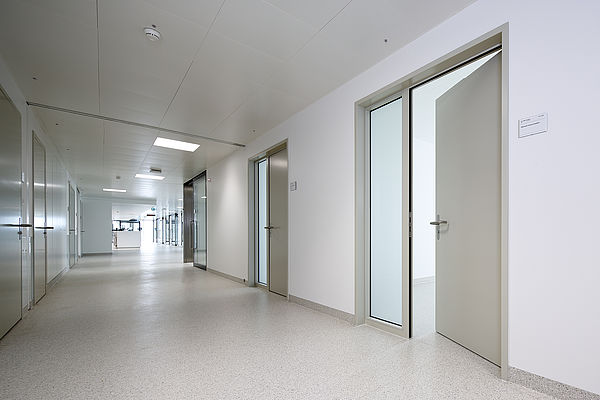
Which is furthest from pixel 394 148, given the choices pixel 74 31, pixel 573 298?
pixel 74 31

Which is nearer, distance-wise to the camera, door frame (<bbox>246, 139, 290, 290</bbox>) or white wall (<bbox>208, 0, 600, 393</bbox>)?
white wall (<bbox>208, 0, 600, 393</bbox>)

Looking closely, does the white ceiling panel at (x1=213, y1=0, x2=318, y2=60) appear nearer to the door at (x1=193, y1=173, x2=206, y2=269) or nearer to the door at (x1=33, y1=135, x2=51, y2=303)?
the door at (x1=33, y1=135, x2=51, y2=303)

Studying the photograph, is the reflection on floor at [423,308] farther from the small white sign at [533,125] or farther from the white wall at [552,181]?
the small white sign at [533,125]

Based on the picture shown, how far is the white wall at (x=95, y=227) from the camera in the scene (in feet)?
47.7

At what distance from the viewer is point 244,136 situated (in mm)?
6098

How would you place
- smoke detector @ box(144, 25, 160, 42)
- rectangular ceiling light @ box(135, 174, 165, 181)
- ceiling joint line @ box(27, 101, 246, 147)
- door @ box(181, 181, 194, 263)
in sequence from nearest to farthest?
1. smoke detector @ box(144, 25, 160, 42)
2. ceiling joint line @ box(27, 101, 246, 147)
3. rectangular ceiling light @ box(135, 174, 165, 181)
4. door @ box(181, 181, 194, 263)

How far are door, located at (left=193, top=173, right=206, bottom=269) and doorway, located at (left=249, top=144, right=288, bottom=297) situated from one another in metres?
3.56

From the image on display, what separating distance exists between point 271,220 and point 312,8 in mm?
3816

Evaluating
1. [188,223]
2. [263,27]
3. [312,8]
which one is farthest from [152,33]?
[188,223]

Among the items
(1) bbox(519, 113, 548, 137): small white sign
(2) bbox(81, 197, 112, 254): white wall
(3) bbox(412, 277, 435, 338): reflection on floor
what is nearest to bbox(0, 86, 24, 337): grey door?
(3) bbox(412, 277, 435, 338): reflection on floor

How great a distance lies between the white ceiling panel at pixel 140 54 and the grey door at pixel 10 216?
3.55 ft

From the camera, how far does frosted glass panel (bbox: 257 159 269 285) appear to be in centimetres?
614

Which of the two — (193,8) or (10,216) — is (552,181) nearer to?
(193,8)

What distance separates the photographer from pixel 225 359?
8.78ft
